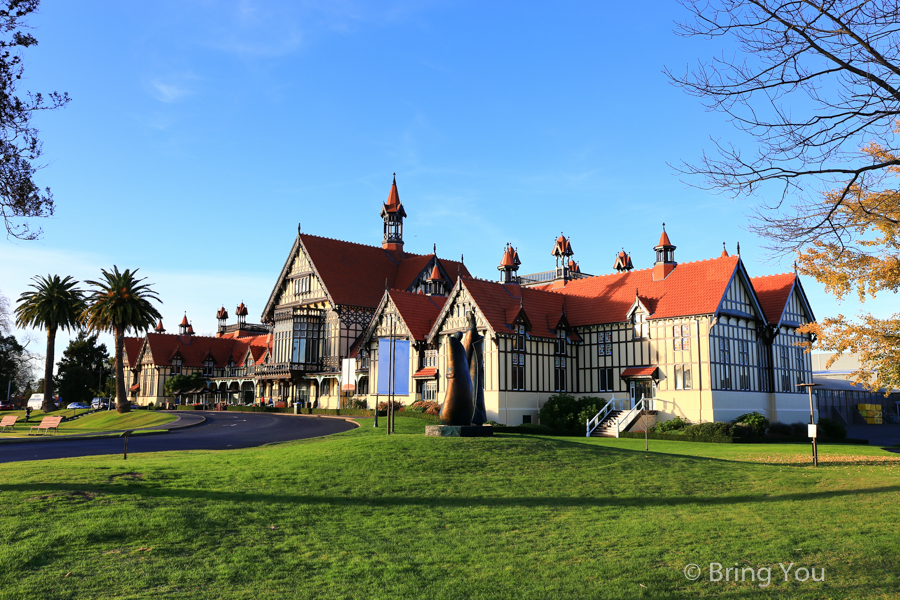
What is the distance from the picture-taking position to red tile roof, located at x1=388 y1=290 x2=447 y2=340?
50.8 metres

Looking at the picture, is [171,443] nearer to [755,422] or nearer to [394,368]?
[394,368]

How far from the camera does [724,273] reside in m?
44.4

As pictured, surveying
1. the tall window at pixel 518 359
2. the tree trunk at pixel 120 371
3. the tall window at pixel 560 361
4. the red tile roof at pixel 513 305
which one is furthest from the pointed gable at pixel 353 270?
the tall window at pixel 518 359

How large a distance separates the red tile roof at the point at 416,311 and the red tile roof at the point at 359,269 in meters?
11.8

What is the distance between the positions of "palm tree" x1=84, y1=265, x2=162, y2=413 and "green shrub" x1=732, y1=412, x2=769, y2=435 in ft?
153

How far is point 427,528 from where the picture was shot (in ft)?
38.0

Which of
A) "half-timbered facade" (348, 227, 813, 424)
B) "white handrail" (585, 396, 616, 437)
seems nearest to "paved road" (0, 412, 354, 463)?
"half-timbered facade" (348, 227, 813, 424)

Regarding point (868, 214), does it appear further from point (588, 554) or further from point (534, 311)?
point (534, 311)

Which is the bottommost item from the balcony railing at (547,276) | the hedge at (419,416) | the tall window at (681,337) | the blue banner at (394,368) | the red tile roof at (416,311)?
the hedge at (419,416)

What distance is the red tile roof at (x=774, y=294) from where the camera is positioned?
153 feet

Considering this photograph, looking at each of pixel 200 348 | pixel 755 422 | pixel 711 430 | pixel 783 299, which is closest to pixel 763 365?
pixel 783 299

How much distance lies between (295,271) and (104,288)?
748 inches

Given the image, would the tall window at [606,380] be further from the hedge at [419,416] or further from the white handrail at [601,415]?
the hedge at [419,416]

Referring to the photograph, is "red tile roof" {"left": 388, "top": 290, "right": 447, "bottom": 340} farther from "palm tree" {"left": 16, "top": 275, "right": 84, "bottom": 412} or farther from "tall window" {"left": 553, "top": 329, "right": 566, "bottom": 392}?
"palm tree" {"left": 16, "top": 275, "right": 84, "bottom": 412}
